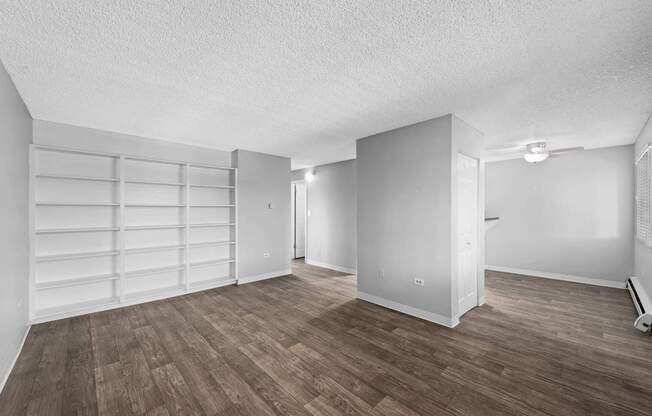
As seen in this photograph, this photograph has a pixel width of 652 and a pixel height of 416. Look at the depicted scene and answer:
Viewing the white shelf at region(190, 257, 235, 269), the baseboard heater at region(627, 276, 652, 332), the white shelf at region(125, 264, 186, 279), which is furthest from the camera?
the white shelf at region(190, 257, 235, 269)

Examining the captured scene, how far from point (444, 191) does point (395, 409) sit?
7.64 ft

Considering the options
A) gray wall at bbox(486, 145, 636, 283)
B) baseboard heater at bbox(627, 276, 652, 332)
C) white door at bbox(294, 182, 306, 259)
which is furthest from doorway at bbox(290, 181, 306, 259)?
baseboard heater at bbox(627, 276, 652, 332)

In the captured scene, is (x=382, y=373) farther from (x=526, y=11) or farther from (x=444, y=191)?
(x=526, y=11)

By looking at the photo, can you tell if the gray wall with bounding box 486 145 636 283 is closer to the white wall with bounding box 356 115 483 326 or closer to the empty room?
the empty room

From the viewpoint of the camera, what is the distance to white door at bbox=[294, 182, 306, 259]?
25.2 ft

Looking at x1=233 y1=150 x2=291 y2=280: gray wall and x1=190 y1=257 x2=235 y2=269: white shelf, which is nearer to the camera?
x1=190 y1=257 x2=235 y2=269: white shelf

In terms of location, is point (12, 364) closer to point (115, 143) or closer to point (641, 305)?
point (115, 143)

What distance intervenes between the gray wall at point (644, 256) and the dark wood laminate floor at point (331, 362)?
0.53 m

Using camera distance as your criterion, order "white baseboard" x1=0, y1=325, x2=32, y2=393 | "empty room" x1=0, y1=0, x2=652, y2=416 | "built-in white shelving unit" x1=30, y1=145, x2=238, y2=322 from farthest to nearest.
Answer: "built-in white shelving unit" x1=30, y1=145, x2=238, y2=322, "white baseboard" x1=0, y1=325, x2=32, y2=393, "empty room" x1=0, y1=0, x2=652, y2=416

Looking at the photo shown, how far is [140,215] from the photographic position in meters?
4.09

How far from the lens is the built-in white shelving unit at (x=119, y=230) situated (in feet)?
11.0

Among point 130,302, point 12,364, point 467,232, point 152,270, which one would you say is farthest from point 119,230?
point 467,232

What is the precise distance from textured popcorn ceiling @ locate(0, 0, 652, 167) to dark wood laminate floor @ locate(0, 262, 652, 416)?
2.55 metres

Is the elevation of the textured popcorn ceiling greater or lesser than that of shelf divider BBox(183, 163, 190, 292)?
greater
